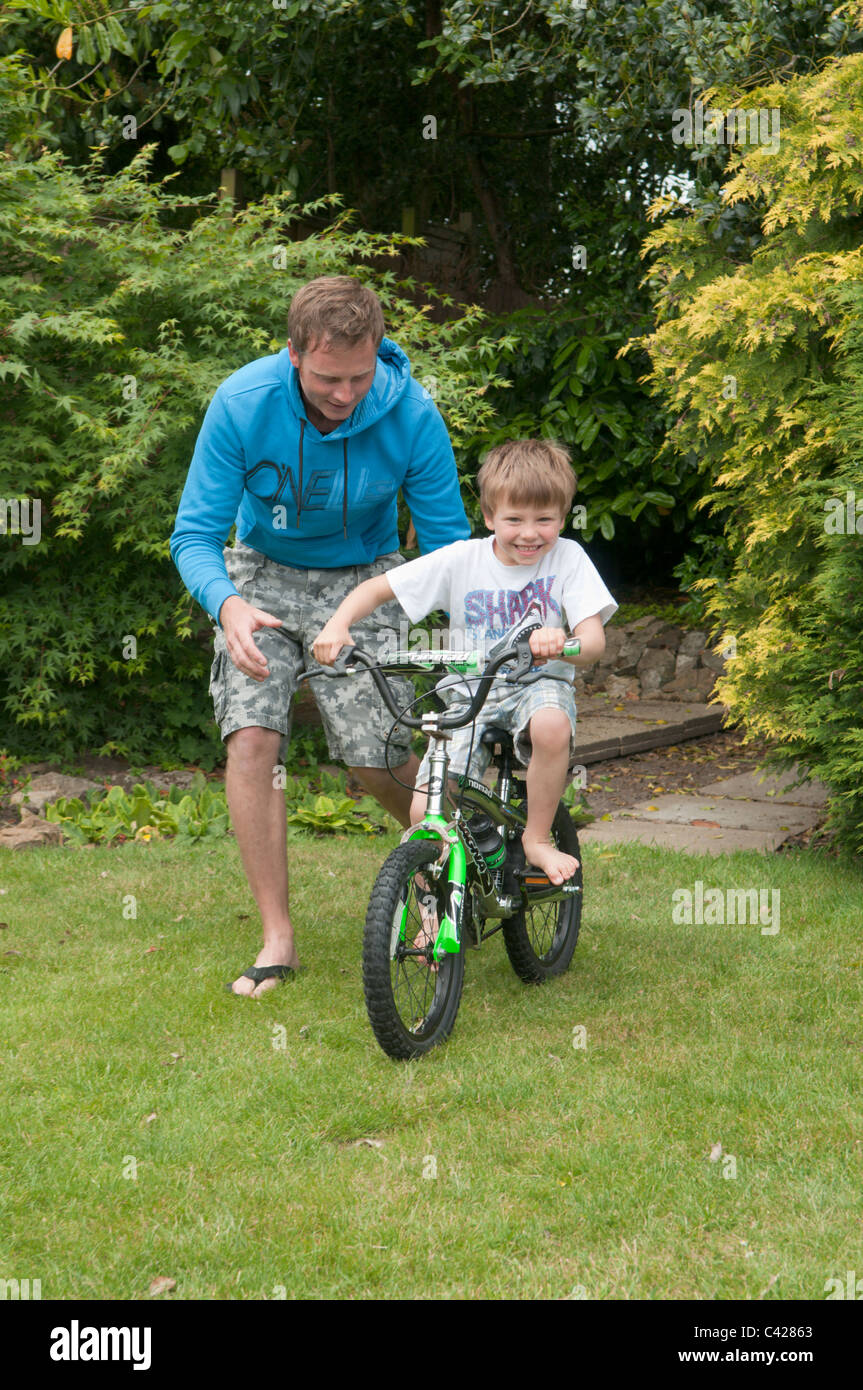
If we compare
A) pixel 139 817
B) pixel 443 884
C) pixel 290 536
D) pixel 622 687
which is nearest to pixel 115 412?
pixel 139 817

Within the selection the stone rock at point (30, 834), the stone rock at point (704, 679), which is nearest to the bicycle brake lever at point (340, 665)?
the stone rock at point (30, 834)

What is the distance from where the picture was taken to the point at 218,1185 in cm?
264

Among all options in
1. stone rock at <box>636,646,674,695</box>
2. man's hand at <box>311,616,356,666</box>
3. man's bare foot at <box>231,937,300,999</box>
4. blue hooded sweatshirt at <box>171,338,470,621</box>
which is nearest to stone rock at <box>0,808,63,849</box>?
man's bare foot at <box>231,937,300,999</box>

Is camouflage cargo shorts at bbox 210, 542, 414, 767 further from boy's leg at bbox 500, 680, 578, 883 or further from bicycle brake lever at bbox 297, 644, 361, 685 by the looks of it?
bicycle brake lever at bbox 297, 644, 361, 685

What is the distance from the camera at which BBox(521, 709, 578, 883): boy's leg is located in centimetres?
343

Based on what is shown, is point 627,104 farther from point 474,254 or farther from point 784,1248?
point 784,1248

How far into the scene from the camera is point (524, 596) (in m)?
3.51

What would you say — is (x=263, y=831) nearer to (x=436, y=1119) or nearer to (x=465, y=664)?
(x=465, y=664)

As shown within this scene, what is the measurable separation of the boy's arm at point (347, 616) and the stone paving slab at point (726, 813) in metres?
2.80

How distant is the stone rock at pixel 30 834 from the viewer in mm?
5478

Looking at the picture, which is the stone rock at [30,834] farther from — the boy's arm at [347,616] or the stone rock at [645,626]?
the stone rock at [645,626]

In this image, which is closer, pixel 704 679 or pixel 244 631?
pixel 244 631

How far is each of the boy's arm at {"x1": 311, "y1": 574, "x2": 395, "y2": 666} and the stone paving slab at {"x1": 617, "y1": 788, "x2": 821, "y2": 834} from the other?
9.19ft
